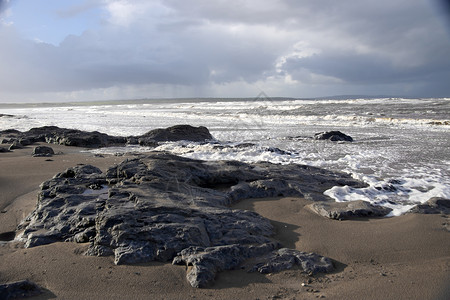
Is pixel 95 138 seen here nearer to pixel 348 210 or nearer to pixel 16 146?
pixel 16 146

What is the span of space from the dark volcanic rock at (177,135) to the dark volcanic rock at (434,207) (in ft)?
32.6

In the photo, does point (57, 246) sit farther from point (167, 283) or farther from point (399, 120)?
point (399, 120)

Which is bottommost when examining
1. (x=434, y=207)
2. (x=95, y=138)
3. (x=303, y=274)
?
(x=303, y=274)

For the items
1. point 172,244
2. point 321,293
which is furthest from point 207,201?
point 321,293

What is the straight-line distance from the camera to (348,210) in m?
4.84

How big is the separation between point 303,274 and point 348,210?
1863 millimetres

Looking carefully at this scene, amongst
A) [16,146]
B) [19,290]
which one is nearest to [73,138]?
[16,146]

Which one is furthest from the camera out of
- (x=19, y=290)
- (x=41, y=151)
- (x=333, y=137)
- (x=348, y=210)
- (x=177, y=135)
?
(x=177, y=135)

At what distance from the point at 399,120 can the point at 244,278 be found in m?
23.3

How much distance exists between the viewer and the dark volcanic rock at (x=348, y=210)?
4781 millimetres

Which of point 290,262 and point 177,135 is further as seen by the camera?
point 177,135

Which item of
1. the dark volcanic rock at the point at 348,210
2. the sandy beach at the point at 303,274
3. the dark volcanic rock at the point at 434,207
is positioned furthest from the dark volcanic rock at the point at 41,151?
the dark volcanic rock at the point at 434,207

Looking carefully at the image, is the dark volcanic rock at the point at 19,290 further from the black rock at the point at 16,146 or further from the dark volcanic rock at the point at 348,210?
the black rock at the point at 16,146

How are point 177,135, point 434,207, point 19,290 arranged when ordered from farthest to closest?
point 177,135
point 434,207
point 19,290
